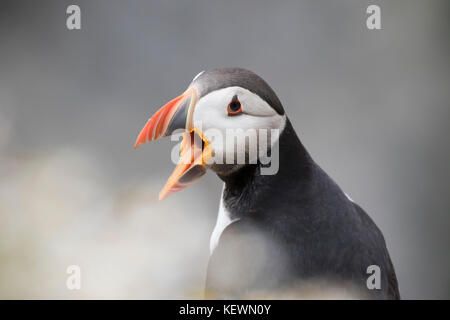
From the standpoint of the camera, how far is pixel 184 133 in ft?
2.10

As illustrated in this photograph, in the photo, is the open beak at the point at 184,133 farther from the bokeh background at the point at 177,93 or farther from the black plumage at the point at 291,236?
the bokeh background at the point at 177,93

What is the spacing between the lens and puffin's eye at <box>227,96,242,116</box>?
1.97ft

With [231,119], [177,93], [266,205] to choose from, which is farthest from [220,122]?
[177,93]

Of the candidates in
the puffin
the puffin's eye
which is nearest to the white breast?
the puffin

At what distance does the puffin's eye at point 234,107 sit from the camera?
601 mm

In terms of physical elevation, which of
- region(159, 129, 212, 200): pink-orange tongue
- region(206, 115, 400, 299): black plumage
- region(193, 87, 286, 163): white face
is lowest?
region(206, 115, 400, 299): black plumage

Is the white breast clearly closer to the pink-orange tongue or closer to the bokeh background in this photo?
the pink-orange tongue

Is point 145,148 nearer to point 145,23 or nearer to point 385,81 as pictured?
point 145,23

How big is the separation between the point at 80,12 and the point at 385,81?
668 millimetres

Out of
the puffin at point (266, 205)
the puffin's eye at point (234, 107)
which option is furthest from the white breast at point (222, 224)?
the puffin's eye at point (234, 107)

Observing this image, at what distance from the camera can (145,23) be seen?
1.07 m

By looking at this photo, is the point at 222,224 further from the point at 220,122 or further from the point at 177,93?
the point at 177,93

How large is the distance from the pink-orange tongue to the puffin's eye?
0.05 meters
